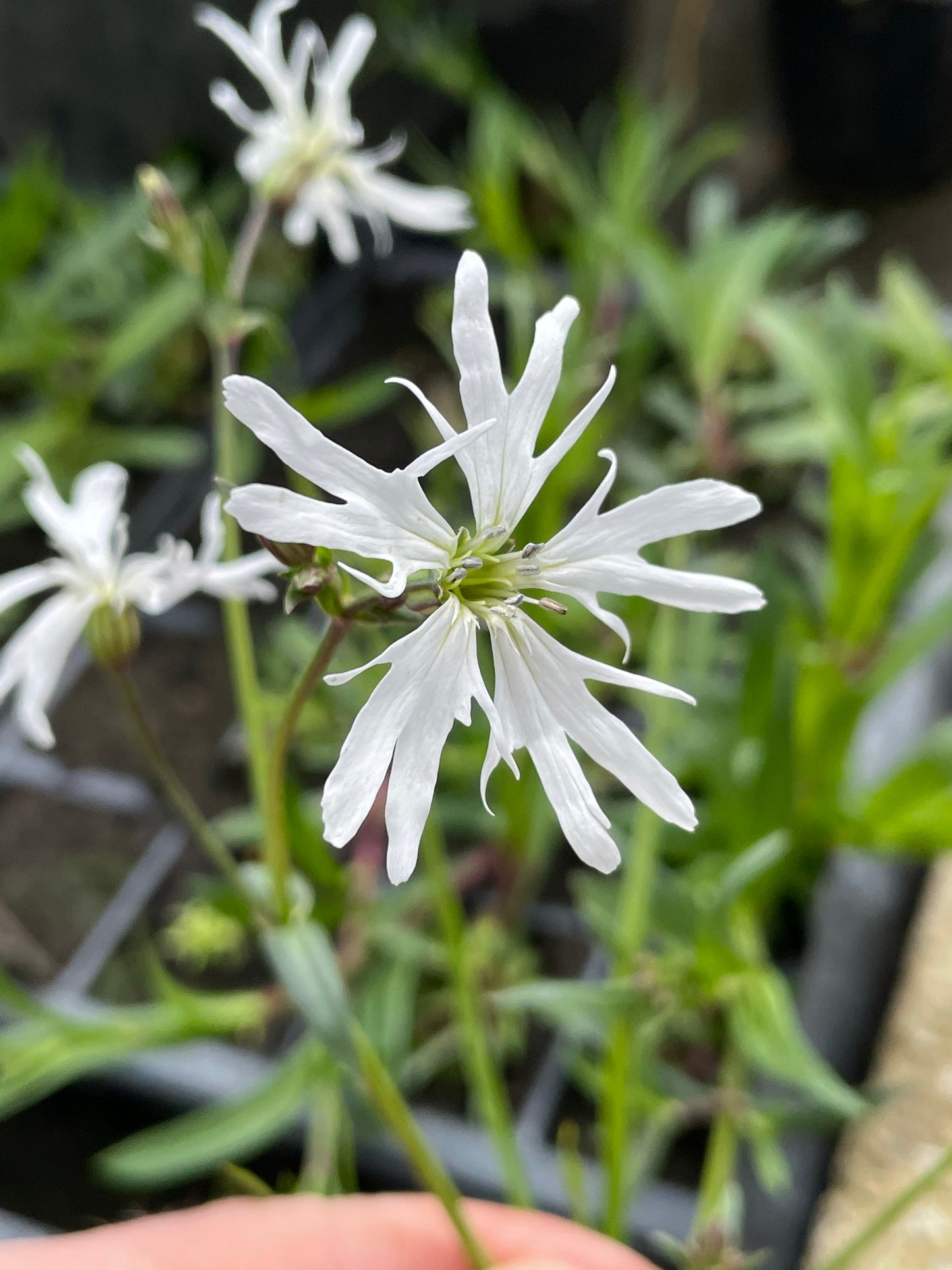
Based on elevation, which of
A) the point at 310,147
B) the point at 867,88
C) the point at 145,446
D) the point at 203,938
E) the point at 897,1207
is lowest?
the point at 897,1207

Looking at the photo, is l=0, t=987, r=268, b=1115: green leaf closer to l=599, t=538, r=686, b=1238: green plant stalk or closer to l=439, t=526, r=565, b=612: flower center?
l=599, t=538, r=686, b=1238: green plant stalk

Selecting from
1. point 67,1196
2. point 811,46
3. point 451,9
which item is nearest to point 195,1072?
point 67,1196

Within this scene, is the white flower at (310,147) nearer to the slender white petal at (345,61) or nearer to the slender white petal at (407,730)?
the slender white petal at (345,61)

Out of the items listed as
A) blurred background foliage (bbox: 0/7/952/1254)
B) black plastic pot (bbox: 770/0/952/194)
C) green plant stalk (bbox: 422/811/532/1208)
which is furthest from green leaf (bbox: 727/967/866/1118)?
black plastic pot (bbox: 770/0/952/194)

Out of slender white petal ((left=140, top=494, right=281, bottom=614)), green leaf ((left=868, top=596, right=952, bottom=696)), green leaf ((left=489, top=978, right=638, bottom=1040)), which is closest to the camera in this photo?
slender white petal ((left=140, top=494, right=281, bottom=614))

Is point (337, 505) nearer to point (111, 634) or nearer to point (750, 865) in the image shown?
point (111, 634)

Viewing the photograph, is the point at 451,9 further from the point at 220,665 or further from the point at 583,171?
the point at 220,665

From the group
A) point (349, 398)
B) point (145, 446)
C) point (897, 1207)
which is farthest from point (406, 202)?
point (145, 446)
